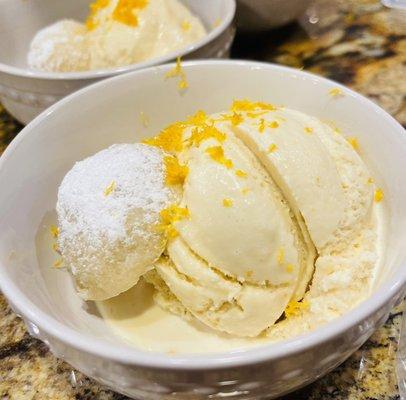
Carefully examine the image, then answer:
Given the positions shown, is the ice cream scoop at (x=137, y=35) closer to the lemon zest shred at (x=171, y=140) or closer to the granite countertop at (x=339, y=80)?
the granite countertop at (x=339, y=80)

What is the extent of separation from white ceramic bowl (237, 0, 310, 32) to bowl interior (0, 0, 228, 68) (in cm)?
8

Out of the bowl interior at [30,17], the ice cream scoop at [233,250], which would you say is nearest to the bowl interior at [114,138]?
the ice cream scoop at [233,250]

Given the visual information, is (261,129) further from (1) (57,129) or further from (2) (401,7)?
(2) (401,7)

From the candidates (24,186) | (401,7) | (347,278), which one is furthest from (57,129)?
(401,7)

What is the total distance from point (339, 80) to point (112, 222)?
0.70 metres

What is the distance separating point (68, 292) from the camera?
68 centimetres

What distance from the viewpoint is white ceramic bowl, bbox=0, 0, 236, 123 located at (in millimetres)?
860

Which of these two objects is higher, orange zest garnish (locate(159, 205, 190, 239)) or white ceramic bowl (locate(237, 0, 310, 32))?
orange zest garnish (locate(159, 205, 190, 239))

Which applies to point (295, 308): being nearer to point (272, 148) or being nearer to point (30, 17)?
point (272, 148)

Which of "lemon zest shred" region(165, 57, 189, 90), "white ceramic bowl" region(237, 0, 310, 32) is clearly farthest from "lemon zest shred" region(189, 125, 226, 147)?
"white ceramic bowl" region(237, 0, 310, 32)

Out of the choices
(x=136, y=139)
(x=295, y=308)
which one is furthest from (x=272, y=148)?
(x=136, y=139)

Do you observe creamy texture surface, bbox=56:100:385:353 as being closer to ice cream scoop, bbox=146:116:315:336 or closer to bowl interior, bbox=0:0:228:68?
ice cream scoop, bbox=146:116:315:336

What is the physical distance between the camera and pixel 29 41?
3.93 feet

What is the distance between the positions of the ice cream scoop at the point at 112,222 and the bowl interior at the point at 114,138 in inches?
2.0
